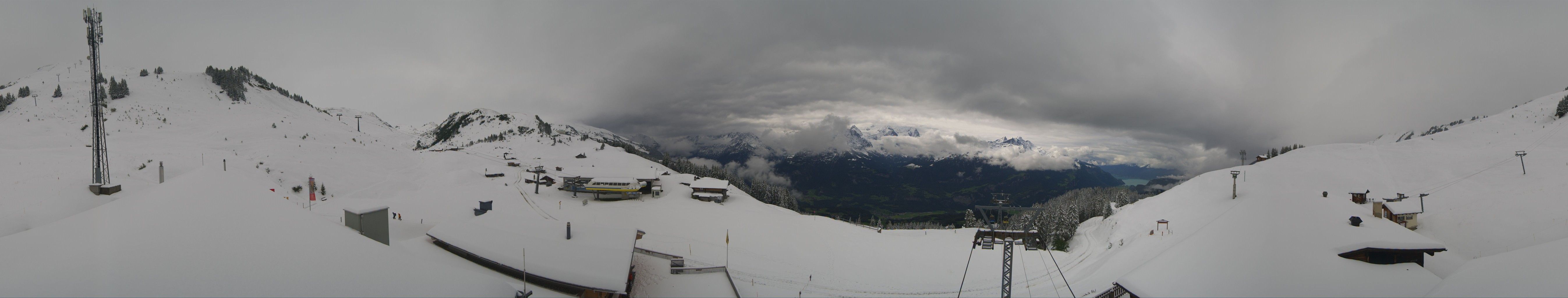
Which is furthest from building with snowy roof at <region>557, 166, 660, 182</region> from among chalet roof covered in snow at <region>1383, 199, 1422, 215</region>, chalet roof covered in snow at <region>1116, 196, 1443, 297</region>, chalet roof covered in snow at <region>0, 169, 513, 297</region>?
chalet roof covered in snow at <region>1383, 199, 1422, 215</region>

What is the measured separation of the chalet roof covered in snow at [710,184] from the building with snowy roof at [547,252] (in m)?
34.4

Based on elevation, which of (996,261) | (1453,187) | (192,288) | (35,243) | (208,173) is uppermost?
(208,173)

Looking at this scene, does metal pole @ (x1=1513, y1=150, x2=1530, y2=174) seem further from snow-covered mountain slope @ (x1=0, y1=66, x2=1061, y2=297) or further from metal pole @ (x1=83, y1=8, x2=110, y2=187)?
metal pole @ (x1=83, y1=8, x2=110, y2=187)

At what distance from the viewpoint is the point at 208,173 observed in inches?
397

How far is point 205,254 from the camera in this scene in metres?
7.13

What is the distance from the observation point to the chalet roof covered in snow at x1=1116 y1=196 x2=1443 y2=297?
612 inches

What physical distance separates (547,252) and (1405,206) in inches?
2410

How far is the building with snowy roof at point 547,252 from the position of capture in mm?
15219

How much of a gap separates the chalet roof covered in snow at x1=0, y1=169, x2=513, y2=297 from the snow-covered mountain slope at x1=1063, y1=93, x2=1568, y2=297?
24.6 meters

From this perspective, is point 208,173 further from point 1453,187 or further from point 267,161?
point 1453,187

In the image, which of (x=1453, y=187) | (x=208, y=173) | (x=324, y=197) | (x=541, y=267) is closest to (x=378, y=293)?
(x=208, y=173)

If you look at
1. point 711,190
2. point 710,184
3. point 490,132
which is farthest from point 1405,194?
point 490,132

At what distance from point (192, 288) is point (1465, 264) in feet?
105

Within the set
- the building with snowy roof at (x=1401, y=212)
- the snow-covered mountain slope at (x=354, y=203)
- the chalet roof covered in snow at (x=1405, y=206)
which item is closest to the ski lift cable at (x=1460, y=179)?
the chalet roof covered in snow at (x=1405, y=206)
